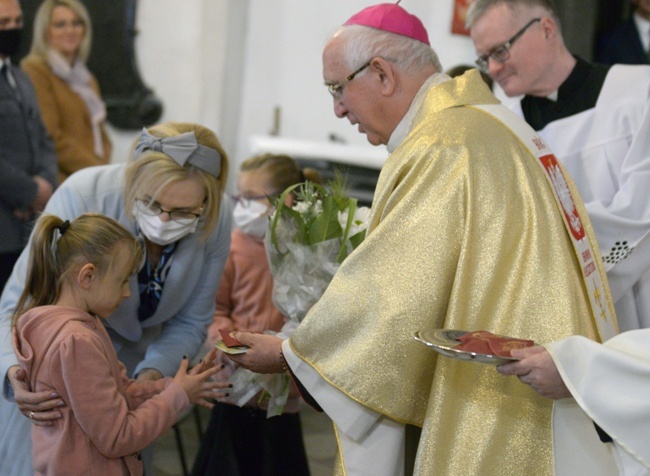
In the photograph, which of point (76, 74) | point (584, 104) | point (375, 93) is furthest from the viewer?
point (76, 74)

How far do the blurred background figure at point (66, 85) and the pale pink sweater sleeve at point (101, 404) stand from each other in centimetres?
338

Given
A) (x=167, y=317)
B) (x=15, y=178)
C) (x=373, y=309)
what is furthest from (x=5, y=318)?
(x=15, y=178)

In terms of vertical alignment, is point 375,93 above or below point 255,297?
above

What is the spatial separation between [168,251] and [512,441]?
126 cm

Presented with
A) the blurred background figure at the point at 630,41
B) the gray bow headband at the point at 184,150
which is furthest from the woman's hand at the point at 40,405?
the blurred background figure at the point at 630,41

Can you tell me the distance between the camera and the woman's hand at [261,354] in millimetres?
2561

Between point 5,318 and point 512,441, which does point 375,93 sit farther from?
point 5,318

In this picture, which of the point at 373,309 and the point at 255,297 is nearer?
the point at 373,309

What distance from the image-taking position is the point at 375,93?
8.63ft

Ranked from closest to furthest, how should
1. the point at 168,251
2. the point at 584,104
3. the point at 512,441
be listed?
the point at 512,441 → the point at 168,251 → the point at 584,104

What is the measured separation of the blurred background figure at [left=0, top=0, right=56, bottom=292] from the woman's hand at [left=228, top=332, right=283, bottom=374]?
6.87 ft

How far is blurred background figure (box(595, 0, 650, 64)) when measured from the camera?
18.7ft

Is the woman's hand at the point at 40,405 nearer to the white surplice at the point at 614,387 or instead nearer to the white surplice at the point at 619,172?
the white surplice at the point at 614,387

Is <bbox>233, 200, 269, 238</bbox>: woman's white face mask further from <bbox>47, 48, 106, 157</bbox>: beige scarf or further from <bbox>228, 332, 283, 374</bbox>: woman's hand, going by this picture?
<bbox>47, 48, 106, 157</bbox>: beige scarf
